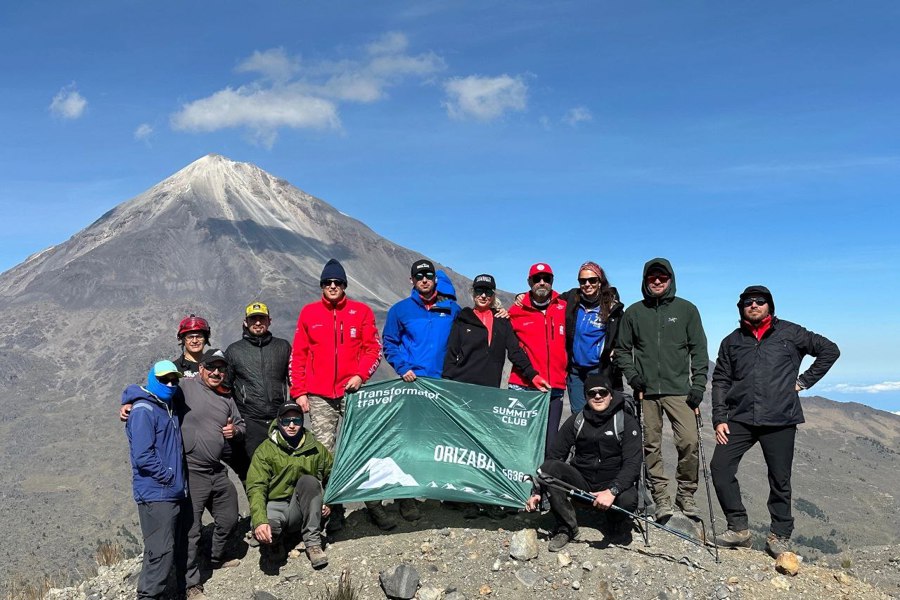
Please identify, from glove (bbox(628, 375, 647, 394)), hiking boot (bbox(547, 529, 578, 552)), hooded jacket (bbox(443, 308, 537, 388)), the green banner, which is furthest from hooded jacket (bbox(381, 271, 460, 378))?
hiking boot (bbox(547, 529, 578, 552))

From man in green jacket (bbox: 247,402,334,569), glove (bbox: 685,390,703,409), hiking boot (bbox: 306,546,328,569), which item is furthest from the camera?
glove (bbox: 685,390,703,409)

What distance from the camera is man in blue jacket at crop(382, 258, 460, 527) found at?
8.42 meters

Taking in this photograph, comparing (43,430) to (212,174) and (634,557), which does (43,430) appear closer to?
Result: (634,557)

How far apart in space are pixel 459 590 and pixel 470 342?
8.95ft

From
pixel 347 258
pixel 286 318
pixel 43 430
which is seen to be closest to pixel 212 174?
pixel 347 258

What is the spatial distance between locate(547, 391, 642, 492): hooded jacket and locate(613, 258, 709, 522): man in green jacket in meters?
0.71

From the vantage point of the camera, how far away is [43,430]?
8494 centimetres

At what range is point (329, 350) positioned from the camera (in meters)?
8.13

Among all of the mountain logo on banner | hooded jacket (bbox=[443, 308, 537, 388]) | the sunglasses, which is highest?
the sunglasses

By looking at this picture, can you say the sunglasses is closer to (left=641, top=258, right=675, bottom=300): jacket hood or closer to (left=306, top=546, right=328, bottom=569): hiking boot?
(left=641, top=258, right=675, bottom=300): jacket hood

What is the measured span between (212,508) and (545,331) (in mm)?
4210

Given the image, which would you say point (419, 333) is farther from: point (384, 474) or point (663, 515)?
point (663, 515)

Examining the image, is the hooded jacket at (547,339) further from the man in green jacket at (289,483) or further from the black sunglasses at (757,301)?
the man in green jacket at (289,483)

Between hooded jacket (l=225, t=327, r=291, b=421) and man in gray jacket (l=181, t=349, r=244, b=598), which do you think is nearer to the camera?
man in gray jacket (l=181, t=349, r=244, b=598)
